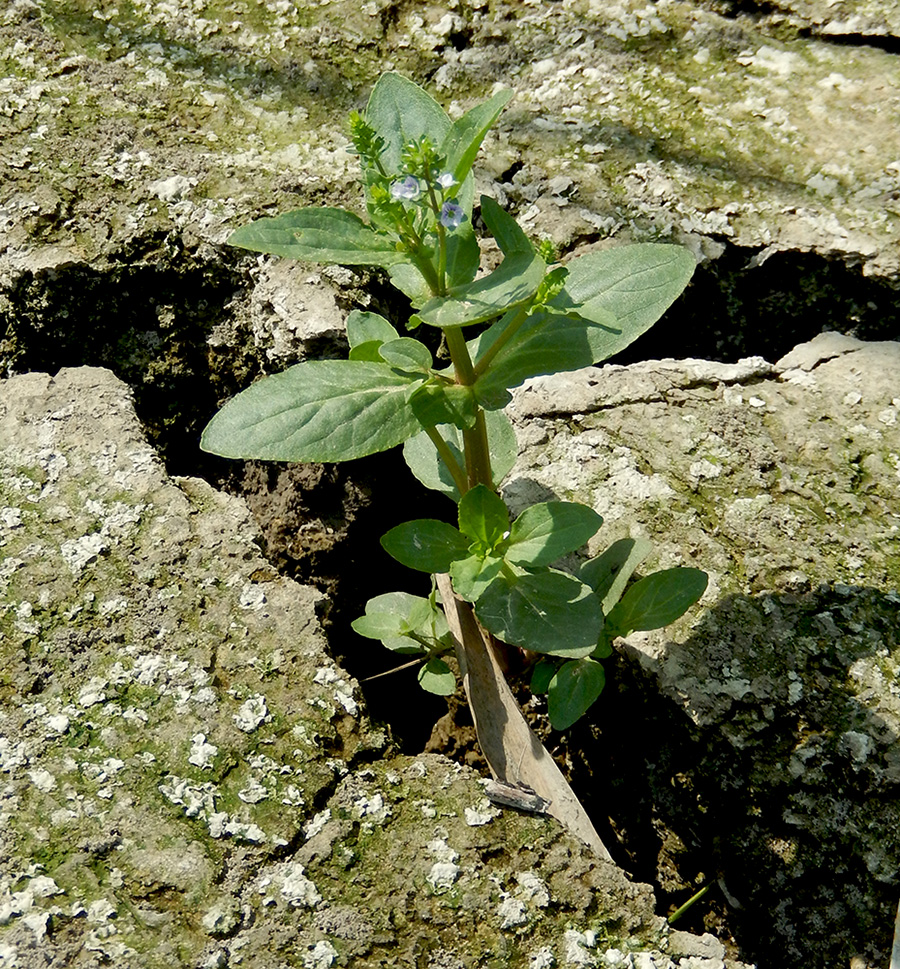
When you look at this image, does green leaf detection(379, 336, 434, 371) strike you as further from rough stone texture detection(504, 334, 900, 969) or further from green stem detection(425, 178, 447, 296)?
rough stone texture detection(504, 334, 900, 969)

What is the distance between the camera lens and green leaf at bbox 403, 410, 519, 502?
1.83 m

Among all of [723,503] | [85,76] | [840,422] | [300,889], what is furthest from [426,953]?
[85,76]

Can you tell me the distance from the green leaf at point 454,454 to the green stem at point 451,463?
4 cm

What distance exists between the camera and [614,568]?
179cm

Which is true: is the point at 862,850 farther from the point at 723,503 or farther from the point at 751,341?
the point at 751,341

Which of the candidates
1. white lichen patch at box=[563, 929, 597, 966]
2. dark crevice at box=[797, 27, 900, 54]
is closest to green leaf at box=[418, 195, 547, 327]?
white lichen patch at box=[563, 929, 597, 966]

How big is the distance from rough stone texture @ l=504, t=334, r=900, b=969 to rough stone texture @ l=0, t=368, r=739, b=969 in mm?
283

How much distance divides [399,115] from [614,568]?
2.91ft

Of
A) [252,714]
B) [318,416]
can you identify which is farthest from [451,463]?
[252,714]

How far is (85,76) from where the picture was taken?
243cm

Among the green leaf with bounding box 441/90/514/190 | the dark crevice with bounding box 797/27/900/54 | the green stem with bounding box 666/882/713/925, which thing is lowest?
the green stem with bounding box 666/882/713/925

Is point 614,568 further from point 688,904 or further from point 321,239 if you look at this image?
point 321,239

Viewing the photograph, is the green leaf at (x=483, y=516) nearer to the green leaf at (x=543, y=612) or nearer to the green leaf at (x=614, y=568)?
the green leaf at (x=543, y=612)

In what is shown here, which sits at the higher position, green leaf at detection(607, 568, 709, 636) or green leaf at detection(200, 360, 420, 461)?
green leaf at detection(200, 360, 420, 461)
